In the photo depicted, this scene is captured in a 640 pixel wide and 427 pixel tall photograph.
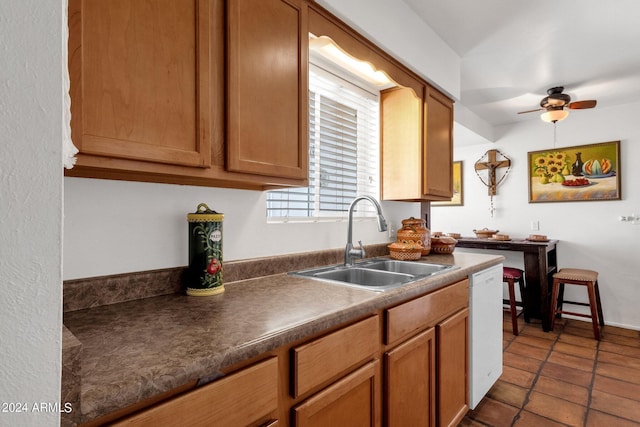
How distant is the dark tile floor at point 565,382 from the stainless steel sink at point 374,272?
912mm

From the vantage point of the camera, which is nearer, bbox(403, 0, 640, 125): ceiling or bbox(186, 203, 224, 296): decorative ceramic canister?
bbox(186, 203, 224, 296): decorative ceramic canister

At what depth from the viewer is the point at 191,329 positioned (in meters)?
0.84

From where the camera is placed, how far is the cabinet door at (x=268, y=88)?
1.11 meters

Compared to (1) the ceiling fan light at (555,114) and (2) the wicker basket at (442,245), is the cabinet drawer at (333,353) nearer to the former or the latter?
(2) the wicker basket at (442,245)

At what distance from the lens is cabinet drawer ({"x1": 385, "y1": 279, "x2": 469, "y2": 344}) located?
1.24m

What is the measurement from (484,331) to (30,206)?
2.20 m

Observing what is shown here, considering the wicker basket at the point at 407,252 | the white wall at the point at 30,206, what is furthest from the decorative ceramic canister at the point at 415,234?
the white wall at the point at 30,206

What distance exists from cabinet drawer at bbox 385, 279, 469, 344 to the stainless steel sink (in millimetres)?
105

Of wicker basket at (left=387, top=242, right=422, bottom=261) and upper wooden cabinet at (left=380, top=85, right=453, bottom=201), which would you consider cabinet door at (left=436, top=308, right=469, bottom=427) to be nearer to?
wicker basket at (left=387, top=242, right=422, bottom=261)

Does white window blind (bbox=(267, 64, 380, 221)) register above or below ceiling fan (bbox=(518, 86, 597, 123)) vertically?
below

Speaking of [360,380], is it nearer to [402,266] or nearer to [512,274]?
[402,266]

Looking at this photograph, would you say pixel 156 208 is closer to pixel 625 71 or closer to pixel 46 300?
pixel 46 300

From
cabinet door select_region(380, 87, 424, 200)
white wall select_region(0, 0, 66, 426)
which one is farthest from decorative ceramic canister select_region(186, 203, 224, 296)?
cabinet door select_region(380, 87, 424, 200)

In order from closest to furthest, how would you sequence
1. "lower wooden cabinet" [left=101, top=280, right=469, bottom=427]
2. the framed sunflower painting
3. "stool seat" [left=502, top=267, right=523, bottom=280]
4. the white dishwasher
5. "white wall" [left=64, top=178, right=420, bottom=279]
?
"lower wooden cabinet" [left=101, top=280, right=469, bottom=427] < "white wall" [left=64, top=178, right=420, bottom=279] < the white dishwasher < "stool seat" [left=502, top=267, right=523, bottom=280] < the framed sunflower painting
